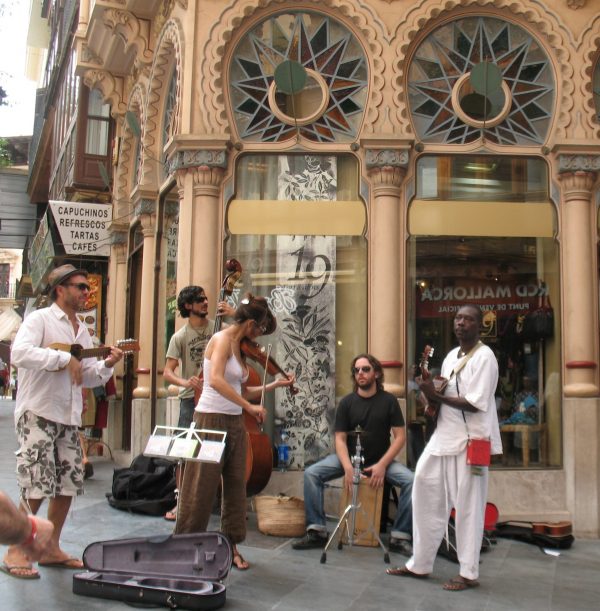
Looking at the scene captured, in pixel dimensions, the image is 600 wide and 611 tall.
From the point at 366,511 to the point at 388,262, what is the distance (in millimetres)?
2541

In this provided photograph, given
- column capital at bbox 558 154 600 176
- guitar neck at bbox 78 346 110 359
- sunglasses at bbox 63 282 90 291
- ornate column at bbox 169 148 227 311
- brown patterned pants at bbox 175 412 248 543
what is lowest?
brown patterned pants at bbox 175 412 248 543

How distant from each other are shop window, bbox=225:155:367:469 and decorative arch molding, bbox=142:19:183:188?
1690mm

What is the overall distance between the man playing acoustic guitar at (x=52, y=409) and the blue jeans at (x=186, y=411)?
2005 millimetres

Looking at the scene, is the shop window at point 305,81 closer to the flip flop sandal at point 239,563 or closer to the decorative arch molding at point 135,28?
the decorative arch molding at point 135,28

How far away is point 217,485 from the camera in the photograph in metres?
5.59

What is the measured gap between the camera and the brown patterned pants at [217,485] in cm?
546

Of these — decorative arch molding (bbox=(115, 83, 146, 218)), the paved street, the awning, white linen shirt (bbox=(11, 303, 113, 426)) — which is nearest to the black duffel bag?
the paved street

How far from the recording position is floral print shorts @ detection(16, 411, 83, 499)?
536cm

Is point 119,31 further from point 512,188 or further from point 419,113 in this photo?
point 512,188

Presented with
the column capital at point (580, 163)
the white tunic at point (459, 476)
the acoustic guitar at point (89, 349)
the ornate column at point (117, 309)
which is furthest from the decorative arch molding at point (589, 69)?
the ornate column at point (117, 309)

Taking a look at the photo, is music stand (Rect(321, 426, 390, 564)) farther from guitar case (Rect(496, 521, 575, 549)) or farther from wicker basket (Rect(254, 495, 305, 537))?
guitar case (Rect(496, 521, 575, 549))

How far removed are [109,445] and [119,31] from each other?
583 centimetres

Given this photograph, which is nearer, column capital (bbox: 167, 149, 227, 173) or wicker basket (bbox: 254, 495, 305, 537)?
wicker basket (bbox: 254, 495, 305, 537)

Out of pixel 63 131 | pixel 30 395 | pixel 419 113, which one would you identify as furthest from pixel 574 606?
pixel 63 131
